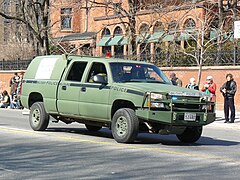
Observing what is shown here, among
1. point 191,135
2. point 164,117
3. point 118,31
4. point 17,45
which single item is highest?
point 118,31

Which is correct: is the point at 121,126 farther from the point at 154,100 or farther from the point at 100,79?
the point at 100,79

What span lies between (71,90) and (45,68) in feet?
5.09

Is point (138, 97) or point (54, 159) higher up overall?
point (138, 97)

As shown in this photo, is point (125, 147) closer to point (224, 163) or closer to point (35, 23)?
point (224, 163)

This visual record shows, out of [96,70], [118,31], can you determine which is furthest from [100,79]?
[118,31]

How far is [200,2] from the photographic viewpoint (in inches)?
1236

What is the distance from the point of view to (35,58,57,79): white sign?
15.5 m

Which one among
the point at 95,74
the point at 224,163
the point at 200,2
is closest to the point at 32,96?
the point at 95,74

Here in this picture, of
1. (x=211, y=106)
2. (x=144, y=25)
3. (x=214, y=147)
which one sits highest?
(x=144, y=25)

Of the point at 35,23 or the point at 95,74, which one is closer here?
the point at 95,74

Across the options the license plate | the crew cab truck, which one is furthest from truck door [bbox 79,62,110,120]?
the license plate

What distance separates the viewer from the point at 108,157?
36.4 ft

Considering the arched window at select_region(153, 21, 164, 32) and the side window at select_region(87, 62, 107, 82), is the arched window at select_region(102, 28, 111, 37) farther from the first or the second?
the side window at select_region(87, 62, 107, 82)

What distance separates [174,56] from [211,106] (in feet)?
52.4
